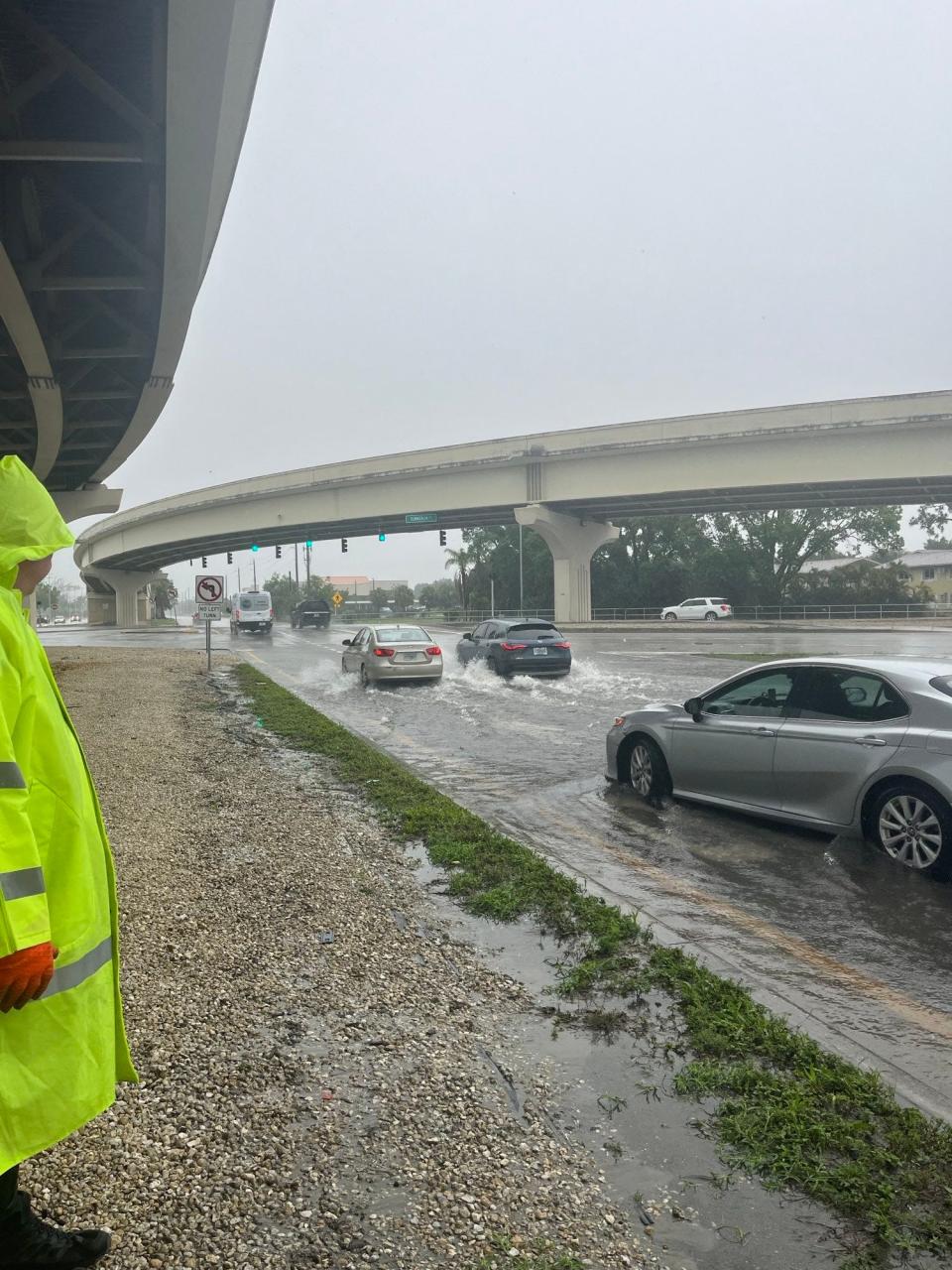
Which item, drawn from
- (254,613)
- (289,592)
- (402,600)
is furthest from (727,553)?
(289,592)

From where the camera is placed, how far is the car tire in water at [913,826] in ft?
19.2

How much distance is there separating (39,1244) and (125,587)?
92279 millimetres

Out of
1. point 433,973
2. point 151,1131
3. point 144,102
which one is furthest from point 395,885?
point 144,102

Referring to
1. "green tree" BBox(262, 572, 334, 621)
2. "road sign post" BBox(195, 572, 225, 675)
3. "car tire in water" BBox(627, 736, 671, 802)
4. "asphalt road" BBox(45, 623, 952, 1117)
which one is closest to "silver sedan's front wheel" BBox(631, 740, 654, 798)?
"car tire in water" BBox(627, 736, 671, 802)

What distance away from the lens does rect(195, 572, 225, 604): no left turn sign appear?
2453 cm

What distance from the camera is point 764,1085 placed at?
134 inches

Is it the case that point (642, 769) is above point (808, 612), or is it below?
below

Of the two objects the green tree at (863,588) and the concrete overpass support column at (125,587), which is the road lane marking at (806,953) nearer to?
the green tree at (863,588)

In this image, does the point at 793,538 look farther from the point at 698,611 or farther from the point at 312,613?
the point at 312,613

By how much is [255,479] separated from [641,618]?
92.0 feet

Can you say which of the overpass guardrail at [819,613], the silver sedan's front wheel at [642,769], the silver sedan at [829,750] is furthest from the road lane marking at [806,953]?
the overpass guardrail at [819,613]

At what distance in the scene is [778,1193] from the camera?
2.82 meters

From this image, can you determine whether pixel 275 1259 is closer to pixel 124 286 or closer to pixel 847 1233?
pixel 847 1233

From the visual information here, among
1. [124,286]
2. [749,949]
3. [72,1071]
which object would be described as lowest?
[749,949]
